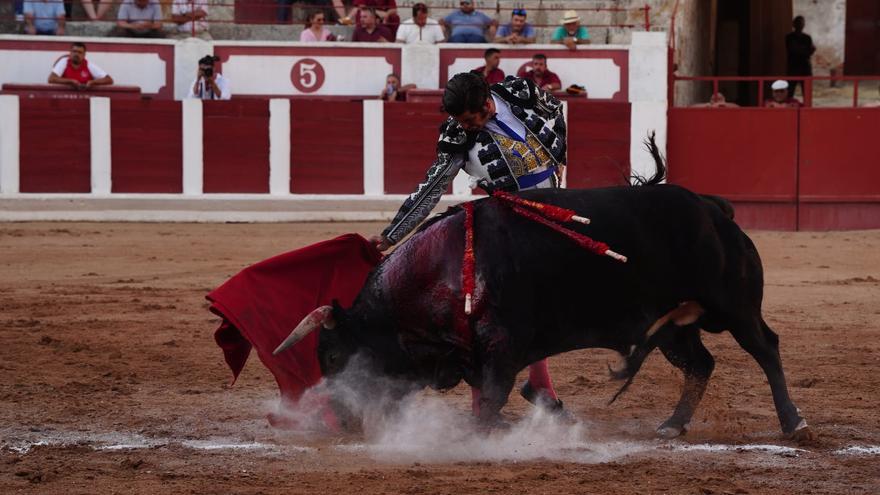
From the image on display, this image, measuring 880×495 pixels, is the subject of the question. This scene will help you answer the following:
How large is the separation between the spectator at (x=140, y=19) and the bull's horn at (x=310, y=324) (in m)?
8.63

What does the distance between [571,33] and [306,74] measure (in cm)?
232

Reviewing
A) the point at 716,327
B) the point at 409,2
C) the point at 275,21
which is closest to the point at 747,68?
the point at 409,2

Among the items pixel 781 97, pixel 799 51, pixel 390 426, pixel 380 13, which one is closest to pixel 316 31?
pixel 380 13

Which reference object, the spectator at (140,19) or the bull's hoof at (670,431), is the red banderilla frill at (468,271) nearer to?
the bull's hoof at (670,431)

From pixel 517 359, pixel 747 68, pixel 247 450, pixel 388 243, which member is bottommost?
pixel 247 450

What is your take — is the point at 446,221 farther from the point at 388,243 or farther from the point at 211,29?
the point at 211,29

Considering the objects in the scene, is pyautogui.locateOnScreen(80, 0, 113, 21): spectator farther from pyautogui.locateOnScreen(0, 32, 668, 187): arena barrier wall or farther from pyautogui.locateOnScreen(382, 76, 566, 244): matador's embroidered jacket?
pyautogui.locateOnScreen(382, 76, 566, 244): matador's embroidered jacket

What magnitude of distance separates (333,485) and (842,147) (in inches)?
350

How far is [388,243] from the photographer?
410cm

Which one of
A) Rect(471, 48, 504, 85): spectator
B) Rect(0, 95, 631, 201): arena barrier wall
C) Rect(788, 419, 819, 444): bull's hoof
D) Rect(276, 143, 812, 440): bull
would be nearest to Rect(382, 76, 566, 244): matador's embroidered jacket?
Rect(276, 143, 812, 440): bull

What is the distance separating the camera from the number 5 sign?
11.6 m

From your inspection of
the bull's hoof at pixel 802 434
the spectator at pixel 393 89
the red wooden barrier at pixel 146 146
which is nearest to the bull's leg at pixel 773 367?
the bull's hoof at pixel 802 434

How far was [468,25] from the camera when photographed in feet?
39.1

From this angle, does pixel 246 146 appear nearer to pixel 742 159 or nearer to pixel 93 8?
Result: pixel 93 8
